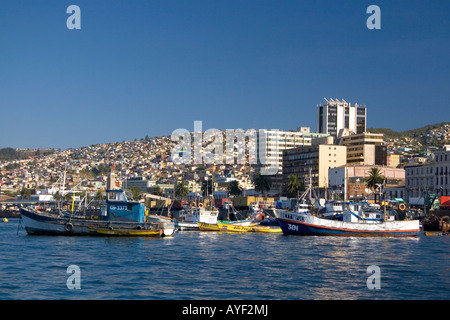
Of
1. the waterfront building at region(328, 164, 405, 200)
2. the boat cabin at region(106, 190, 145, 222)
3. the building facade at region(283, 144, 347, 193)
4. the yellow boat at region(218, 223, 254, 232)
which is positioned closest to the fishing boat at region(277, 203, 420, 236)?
the yellow boat at region(218, 223, 254, 232)

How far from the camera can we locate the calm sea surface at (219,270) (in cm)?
2506

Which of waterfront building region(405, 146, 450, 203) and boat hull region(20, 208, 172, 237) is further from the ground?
waterfront building region(405, 146, 450, 203)

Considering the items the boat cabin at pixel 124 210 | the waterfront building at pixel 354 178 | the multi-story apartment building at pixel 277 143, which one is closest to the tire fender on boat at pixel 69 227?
the boat cabin at pixel 124 210

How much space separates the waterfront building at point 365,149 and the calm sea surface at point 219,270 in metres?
95.3

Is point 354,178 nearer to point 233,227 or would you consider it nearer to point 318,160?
point 318,160

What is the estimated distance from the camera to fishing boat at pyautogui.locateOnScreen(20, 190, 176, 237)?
5556 centimetres

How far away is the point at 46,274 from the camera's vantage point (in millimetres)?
29984

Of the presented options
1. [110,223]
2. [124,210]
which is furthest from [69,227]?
[124,210]

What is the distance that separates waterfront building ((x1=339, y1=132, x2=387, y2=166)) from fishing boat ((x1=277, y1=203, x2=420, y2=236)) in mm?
81295

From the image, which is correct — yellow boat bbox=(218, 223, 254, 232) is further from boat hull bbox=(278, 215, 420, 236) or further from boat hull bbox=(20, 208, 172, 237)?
boat hull bbox=(20, 208, 172, 237)

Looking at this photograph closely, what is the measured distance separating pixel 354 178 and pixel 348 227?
61430 mm
